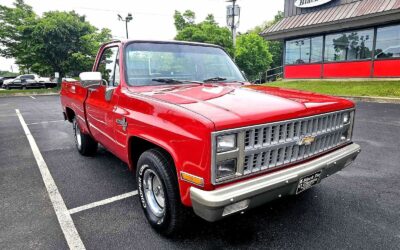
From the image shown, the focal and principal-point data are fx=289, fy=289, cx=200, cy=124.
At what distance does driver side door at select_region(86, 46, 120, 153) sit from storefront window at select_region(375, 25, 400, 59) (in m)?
16.2

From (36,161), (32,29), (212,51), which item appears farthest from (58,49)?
(212,51)

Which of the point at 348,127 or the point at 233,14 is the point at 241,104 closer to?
the point at 348,127

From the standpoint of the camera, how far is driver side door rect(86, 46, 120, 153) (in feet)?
11.6

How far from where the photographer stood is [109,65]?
3996 mm

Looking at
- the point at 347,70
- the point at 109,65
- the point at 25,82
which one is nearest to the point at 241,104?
the point at 109,65

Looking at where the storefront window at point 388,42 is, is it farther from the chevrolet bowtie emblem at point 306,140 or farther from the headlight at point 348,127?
the chevrolet bowtie emblem at point 306,140

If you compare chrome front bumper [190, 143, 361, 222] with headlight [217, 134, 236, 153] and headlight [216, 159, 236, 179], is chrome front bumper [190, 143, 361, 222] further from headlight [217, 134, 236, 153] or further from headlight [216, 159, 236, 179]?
headlight [217, 134, 236, 153]

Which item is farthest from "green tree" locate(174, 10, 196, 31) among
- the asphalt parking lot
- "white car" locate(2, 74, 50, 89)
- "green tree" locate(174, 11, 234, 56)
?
the asphalt parking lot

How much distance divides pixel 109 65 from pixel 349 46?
56.3 ft

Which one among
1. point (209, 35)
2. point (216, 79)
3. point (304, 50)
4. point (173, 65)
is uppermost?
point (209, 35)

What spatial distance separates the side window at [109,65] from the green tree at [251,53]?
43.2 metres

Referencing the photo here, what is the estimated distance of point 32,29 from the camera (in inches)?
936

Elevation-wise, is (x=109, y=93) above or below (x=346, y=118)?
above

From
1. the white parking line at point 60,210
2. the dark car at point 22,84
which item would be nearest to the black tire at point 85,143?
the white parking line at point 60,210
